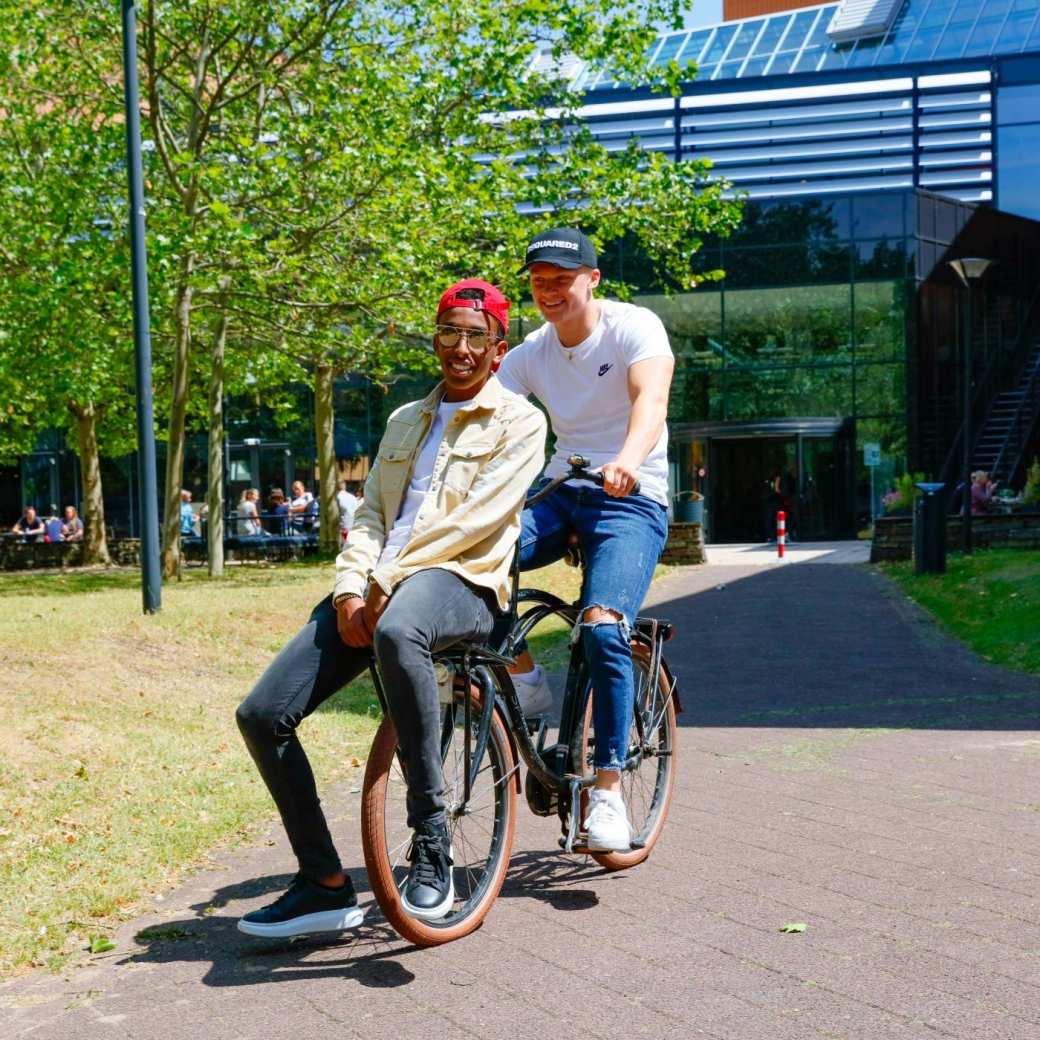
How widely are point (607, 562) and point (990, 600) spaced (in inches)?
413

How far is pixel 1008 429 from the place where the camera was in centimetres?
3334

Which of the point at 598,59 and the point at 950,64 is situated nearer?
the point at 598,59

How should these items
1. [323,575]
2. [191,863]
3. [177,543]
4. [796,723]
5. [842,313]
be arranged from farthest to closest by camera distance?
[842,313], [323,575], [177,543], [796,723], [191,863]

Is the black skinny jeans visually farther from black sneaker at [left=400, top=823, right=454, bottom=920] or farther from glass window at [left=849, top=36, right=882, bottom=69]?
glass window at [left=849, top=36, right=882, bottom=69]

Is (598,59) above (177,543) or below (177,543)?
above

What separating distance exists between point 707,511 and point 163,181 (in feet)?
59.0

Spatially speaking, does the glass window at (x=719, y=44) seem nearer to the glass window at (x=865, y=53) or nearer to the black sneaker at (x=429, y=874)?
the glass window at (x=865, y=53)

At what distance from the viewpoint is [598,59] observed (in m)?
21.2

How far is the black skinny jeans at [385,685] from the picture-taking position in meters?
3.78

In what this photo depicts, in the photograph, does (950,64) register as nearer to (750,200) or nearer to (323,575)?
(750,200)

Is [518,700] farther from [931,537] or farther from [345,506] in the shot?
[345,506]

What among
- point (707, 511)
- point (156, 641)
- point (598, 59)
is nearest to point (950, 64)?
point (707, 511)

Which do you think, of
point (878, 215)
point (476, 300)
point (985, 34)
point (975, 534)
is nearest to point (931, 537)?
point (975, 534)

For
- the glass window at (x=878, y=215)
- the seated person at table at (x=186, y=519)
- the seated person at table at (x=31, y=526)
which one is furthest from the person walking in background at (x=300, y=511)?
the glass window at (x=878, y=215)
